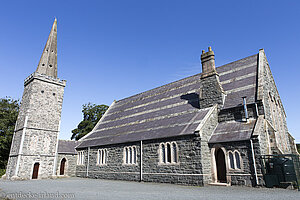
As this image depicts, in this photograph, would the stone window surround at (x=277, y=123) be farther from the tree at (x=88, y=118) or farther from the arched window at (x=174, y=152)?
the tree at (x=88, y=118)

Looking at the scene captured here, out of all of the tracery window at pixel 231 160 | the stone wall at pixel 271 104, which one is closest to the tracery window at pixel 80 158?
the tracery window at pixel 231 160

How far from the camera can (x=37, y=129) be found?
27.7 meters

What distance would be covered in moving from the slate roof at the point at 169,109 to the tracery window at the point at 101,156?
97 cm

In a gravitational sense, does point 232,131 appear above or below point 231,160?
above

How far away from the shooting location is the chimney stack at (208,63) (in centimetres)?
1948

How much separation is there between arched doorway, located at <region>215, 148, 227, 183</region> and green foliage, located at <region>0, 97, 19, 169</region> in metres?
33.5

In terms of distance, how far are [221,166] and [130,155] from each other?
894 cm

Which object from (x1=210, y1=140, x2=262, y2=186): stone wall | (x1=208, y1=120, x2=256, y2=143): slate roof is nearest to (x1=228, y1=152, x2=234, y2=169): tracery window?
(x1=210, y1=140, x2=262, y2=186): stone wall

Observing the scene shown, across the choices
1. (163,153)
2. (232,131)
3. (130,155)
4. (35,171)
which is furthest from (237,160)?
(35,171)

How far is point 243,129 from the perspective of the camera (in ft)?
50.0

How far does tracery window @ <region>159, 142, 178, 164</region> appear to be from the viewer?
17.0 metres

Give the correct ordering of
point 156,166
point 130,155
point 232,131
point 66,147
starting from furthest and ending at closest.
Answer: point 66,147 < point 130,155 < point 156,166 < point 232,131

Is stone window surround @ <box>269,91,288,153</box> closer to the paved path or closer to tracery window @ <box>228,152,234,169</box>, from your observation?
tracery window @ <box>228,152,234,169</box>

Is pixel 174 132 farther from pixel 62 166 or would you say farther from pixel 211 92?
pixel 62 166
